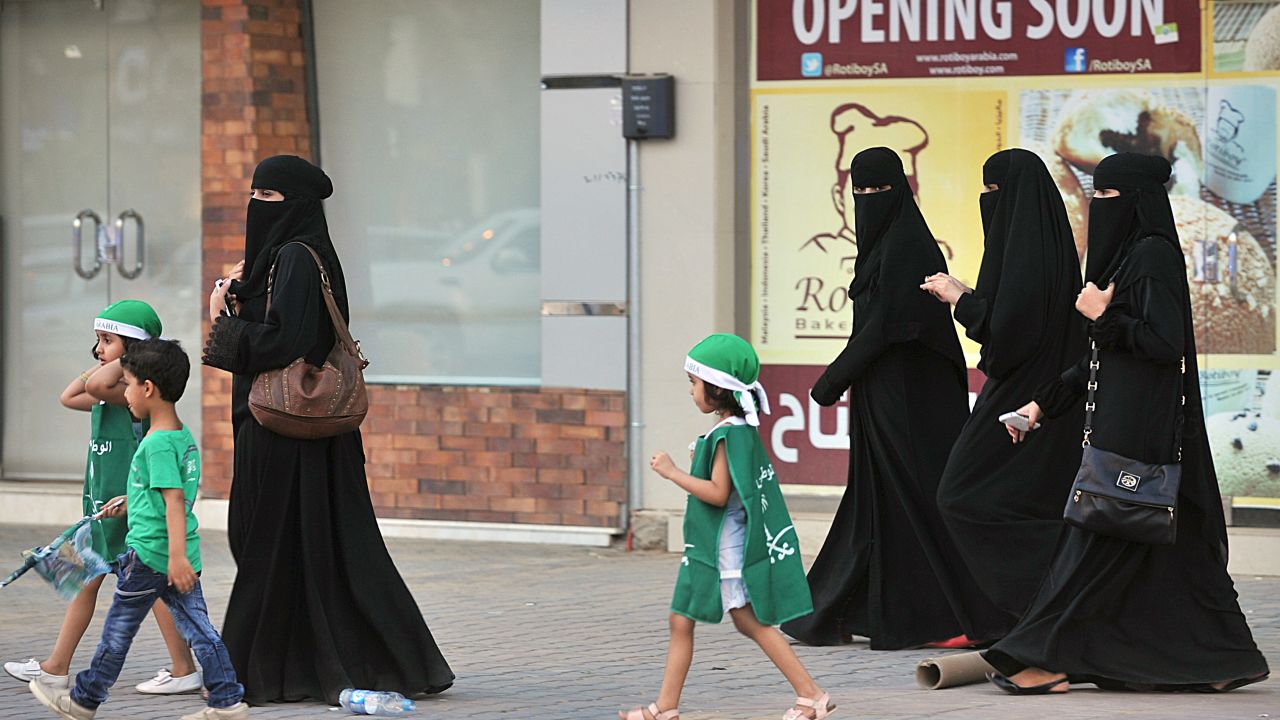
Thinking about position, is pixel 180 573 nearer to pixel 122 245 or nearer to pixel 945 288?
pixel 945 288

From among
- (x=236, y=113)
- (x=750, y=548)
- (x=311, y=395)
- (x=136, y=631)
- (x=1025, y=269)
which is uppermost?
(x=236, y=113)

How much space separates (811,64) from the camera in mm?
10609

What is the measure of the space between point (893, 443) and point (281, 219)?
2692 mm

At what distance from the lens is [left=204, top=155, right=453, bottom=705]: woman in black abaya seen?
6.57 meters

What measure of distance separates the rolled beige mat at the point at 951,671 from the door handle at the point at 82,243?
7129mm

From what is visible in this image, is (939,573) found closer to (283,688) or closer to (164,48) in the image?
(283,688)

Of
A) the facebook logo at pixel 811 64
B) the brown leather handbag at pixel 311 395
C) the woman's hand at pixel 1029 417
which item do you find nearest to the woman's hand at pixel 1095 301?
the woman's hand at pixel 1029 417

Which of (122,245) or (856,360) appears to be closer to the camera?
(856,360)

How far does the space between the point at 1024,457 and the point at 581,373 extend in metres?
3.78

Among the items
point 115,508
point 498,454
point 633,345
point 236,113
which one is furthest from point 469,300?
point 115,508

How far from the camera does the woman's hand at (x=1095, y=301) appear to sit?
21.8 feet

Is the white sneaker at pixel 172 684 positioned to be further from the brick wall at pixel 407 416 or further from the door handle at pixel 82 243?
the door handle at pixel 82 243

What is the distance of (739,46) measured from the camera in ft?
35.0

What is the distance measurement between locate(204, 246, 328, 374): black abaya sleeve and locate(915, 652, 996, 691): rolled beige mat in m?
2.35
